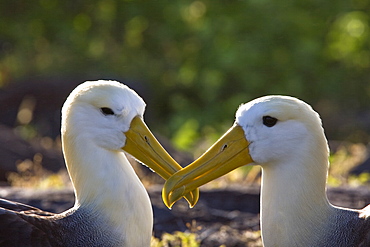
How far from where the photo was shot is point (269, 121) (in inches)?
146

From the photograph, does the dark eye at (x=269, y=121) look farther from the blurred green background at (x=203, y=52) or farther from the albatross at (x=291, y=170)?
the blurred green background at (x=203, y=52)

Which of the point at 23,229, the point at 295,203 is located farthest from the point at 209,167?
the point at 23,229

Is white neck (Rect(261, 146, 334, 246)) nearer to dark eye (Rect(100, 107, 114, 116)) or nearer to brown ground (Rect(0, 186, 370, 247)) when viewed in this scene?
dark eye (Rect(100, 107, 114, 116))

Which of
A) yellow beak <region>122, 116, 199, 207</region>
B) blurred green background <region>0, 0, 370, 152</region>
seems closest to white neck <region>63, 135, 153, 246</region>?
yellow beak <region>122, 116, 199, 207</region>

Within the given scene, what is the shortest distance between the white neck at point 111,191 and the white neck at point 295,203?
64 centimetres

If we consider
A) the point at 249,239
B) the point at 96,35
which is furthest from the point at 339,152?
the point at 96,35

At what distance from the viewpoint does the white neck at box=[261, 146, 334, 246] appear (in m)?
3.69

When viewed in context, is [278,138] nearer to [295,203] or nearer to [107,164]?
[295,203]

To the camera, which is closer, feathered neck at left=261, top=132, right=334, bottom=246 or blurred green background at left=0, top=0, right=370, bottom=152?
feathered neck at left=261, top=132, right=334, bottom=246

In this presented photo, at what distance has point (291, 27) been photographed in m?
10.6

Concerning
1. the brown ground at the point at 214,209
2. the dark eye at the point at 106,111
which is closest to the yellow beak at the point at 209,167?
the dark eye at the point at 106,111

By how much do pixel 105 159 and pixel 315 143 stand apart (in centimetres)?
103

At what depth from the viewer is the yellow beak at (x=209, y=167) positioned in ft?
12.3

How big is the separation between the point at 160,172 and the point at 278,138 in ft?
2.15
